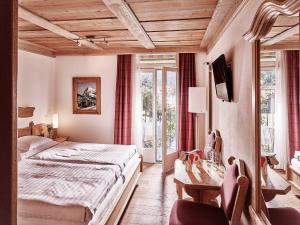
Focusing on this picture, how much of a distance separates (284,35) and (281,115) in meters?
0.42

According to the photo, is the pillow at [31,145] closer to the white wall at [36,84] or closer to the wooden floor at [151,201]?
the white wall at [36,84]

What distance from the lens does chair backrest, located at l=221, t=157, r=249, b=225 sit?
1.76 m

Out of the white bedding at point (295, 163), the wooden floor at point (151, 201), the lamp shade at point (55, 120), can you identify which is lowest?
the wooden floor at point (151, 201)

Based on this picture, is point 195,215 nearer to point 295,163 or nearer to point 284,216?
point 284,216

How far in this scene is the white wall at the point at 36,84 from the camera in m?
4.27

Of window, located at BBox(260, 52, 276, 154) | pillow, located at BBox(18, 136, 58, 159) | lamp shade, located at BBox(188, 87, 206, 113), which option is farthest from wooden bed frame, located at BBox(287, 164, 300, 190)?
pillow, located at BBox(18, 136, 58, 159)

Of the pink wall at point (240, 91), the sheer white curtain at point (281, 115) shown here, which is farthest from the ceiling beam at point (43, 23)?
the sheer white curtain at point (281, 115)

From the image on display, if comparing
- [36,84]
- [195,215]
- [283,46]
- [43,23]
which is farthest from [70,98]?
[283,46]

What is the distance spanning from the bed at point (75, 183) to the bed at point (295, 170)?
155 centimetres

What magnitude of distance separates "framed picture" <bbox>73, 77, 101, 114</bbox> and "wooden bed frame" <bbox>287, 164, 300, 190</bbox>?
4428mm

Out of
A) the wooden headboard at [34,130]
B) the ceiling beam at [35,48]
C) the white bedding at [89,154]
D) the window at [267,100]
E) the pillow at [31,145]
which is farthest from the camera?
the wooden headboard at [34,130]

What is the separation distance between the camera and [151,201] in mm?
3402
